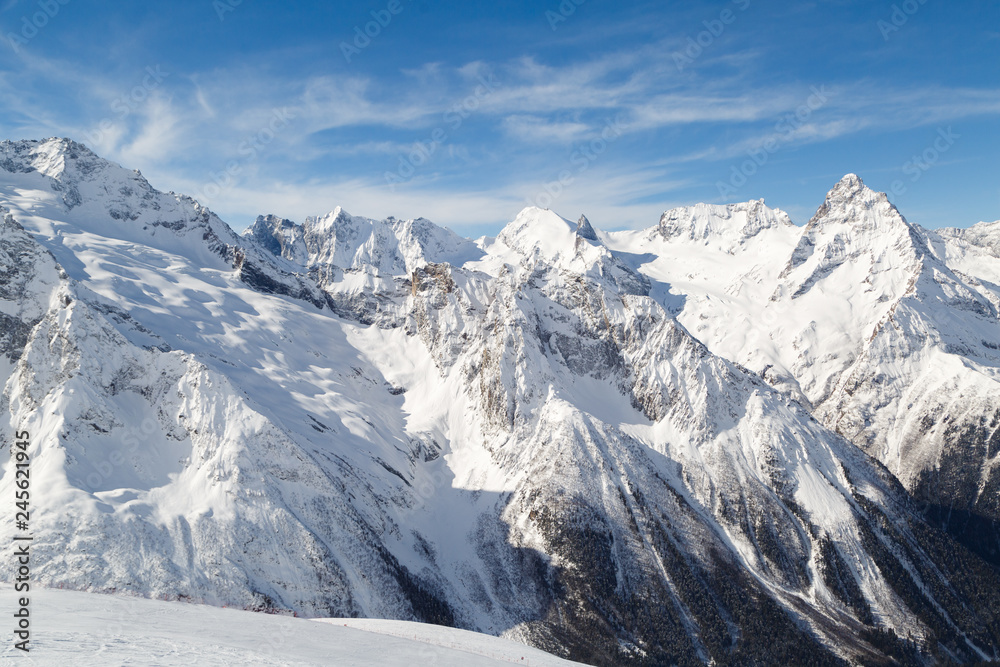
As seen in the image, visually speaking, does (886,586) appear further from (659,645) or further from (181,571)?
(181,571)

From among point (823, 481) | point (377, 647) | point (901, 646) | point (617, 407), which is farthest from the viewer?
point (617, 407)

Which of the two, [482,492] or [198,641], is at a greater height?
[482,492]

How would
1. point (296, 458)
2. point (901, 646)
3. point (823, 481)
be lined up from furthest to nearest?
point (823, 481)
point (901, 646)
point (296, 458)

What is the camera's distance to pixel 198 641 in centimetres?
4719

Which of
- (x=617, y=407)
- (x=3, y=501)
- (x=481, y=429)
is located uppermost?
(x=617, y=407)

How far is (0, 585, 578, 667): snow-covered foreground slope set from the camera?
1577 inches

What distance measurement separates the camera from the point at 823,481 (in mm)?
173500

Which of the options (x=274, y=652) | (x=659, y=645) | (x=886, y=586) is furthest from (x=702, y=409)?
(x=274, y=652)

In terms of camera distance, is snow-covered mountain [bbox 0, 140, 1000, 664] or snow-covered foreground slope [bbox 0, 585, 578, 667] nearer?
snow-covered foreground slope [bbox 0, 585, 578, 667]

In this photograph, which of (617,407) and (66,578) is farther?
(617,407)

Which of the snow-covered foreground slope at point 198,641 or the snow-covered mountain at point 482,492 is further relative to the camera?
the snow-covered mountain at point 482,492

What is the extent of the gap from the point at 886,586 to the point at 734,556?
1573 inches

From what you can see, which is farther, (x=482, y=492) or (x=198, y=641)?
(x=482, y=492)

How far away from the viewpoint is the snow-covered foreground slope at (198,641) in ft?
131
